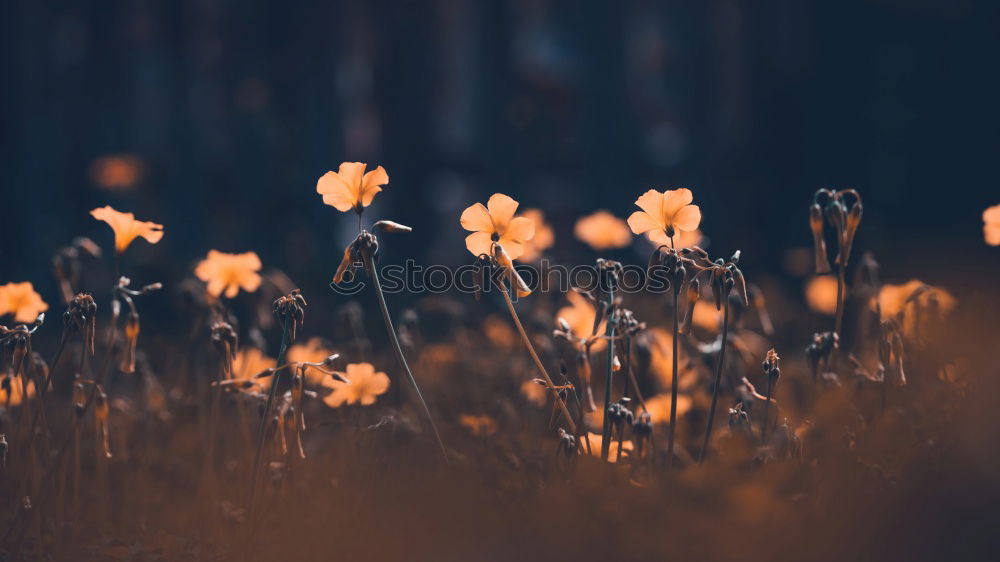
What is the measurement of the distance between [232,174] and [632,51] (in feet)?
9.71

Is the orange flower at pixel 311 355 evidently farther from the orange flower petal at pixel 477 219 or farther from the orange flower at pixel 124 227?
the orange flower petal at pixel 477 219

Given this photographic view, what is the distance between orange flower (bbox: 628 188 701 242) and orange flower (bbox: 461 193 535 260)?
229 millimetres

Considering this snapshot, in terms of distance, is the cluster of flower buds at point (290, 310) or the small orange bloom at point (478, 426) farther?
the small orange bloom at point (478, 426)

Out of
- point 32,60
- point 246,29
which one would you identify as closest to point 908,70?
point 246,29

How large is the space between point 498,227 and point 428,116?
413 cm

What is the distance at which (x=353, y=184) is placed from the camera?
1.69 m

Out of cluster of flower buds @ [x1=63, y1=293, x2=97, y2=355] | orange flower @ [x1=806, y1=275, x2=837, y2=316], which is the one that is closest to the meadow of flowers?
cluster of flower buds @ [x1=63, y1=293, x2=97, y2=355]

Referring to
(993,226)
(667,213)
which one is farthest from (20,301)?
(993,226)

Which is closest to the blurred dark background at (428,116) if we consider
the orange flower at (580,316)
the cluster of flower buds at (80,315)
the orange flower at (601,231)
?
the orange flower at (601,231)

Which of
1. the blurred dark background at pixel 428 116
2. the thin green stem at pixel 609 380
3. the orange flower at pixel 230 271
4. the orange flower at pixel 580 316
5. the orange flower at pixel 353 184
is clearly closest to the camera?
the thin green stem at pixel 609 380

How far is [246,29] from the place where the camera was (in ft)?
A: 18.7

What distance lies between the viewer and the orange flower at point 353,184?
5.42 feet

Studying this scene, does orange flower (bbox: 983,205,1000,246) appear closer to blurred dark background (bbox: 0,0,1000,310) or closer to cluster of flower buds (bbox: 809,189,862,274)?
cluster of flower buds (bbox: 809,189,862,274)

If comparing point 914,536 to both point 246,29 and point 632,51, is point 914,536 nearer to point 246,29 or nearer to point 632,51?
point 632,51
